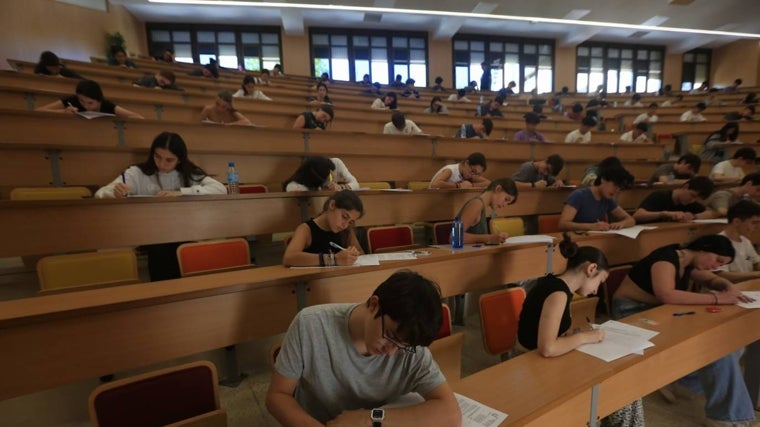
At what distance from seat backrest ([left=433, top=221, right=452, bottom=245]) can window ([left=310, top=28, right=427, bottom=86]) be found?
11.4 metres

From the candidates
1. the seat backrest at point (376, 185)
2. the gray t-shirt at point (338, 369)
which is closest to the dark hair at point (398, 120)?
the seat backrest at point (376, 185)

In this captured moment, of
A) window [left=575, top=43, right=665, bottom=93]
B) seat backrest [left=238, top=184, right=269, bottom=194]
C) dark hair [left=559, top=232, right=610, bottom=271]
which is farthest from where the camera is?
window [left=575, top=43, right=665, bottom=93]

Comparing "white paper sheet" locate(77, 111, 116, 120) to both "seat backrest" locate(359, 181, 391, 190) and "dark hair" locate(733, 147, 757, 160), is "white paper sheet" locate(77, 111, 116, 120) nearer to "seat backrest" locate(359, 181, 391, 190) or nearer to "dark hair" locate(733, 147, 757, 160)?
"seat backrest" locate(359, 181, 391, 190)

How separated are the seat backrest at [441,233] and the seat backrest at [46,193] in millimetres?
2407

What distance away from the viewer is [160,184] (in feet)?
7.63

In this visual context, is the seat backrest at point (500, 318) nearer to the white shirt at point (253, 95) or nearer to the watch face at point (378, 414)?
the watch face at point (378, 414)

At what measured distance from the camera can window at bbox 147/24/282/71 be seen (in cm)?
1159

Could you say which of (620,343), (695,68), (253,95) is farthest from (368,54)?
(695,68)

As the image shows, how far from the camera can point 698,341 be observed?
1.43 m

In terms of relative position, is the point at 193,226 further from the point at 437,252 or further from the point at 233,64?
the point at 233,64

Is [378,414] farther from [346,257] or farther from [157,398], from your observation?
[346,257]

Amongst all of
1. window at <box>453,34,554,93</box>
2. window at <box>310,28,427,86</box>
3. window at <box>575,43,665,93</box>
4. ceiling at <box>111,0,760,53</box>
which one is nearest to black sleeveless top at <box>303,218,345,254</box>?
ceiling at <box>111,0,760,53</box>

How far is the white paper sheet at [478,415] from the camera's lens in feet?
3.10

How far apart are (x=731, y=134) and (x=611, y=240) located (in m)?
4.54
